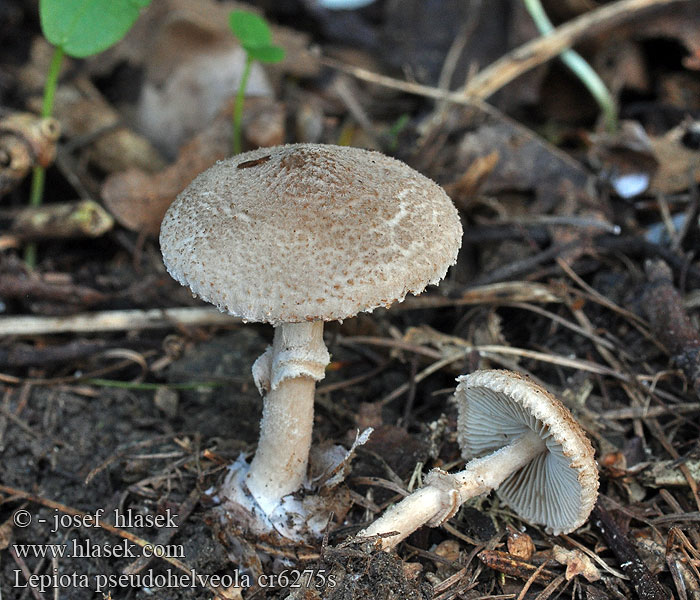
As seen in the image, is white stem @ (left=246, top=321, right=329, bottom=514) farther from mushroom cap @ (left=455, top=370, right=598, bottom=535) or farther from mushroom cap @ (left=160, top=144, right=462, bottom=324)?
mushroom cap @ (left=455, top=370, right=598, bottom=535)

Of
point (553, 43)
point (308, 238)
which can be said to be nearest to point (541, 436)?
point (308, 238)

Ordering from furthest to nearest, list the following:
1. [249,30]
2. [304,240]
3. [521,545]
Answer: [249,30] < [521,545] < [304,240]

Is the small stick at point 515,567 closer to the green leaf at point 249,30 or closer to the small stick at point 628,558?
the small stick at point 628,558

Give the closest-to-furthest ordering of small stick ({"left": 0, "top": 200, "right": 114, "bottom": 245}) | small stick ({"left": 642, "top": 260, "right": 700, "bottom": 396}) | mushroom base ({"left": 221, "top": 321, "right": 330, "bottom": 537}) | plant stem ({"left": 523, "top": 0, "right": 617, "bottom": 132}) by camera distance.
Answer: mushroom base ({"left": 221, "top": 321, "right": 330, "bottom": 537})
small stick ({"left": 642, "top": 260, "right": 700, "bottom": 396})
small stick ({"left": 0, "top": 200, "right": 114, "bottom": 245})
plant stem ({"left": 523, "top": 0, "right": 617, "bottom": 132})

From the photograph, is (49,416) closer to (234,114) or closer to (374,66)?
(234,114)

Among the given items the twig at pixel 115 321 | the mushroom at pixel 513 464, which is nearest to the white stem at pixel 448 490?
the mushroom at pixel 513 464

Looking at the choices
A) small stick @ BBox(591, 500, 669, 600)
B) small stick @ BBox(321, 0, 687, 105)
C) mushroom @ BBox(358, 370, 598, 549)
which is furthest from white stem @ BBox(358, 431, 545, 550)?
small stick @ BBox(321, 0, 687, 105)

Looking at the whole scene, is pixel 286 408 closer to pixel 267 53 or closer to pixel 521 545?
pixel 521 545
